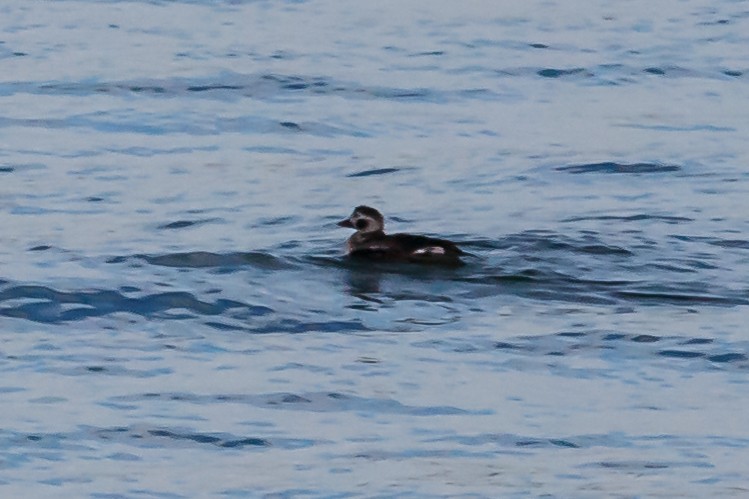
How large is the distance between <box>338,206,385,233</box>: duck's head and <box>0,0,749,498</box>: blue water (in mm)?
238

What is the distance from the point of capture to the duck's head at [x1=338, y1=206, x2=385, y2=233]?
14617 millimetres

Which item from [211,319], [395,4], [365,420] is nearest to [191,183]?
[211,319]

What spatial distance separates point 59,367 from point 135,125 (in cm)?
761

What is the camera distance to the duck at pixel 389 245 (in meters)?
13.9

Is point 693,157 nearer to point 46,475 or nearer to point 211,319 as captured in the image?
point 211,319

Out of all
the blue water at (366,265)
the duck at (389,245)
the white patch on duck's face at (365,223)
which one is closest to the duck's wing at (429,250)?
the duck at (389,245)

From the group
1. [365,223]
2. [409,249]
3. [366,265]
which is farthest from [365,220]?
[409,249]

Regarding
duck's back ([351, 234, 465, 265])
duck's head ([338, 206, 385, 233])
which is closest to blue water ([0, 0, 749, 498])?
duck's back ([351, 234, 465, 265])

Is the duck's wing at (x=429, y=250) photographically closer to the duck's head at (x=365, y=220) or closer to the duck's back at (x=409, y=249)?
the duck's back at (x=409, y=249)

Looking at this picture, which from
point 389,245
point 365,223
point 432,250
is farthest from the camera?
point 365,223

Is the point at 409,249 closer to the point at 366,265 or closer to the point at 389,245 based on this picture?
the point at 389,245

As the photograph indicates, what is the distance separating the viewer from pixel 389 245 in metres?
14.3

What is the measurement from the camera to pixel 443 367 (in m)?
11.7

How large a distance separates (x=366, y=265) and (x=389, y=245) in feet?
0.72
